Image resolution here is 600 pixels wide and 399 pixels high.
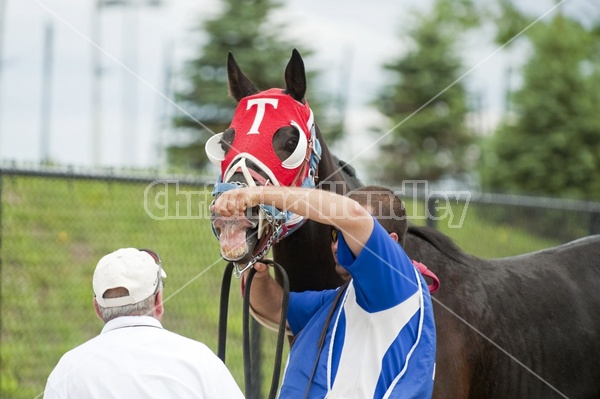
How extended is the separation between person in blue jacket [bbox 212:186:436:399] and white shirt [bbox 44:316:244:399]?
510mm

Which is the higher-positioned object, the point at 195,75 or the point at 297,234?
the point at 195,75

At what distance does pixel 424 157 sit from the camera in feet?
65.2

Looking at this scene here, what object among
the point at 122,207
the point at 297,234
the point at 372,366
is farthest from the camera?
the point at 122,207

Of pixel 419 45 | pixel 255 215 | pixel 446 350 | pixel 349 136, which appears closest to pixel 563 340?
pixel 446 350

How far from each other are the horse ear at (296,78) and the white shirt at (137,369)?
4.31 feet

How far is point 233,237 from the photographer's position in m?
2.92

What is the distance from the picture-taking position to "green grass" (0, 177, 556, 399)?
243 inches

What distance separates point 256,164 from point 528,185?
464 inches

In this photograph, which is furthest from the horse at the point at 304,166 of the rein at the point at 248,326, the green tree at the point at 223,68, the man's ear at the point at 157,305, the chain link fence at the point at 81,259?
the green tree at the point at 223,68

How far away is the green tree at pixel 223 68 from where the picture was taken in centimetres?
1591

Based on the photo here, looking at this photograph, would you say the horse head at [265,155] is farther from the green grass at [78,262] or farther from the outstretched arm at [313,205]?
the green grass at [78,262]

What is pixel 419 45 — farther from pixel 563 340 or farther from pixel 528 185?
pixel 563 340

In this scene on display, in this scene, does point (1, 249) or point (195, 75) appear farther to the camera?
point (195, 75)

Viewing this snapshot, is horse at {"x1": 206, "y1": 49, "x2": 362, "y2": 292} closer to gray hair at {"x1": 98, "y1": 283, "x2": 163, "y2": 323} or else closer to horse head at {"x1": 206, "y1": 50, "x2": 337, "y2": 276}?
horse head at {"x1": 206, "y1": 50, "x2": 337, "y2": 276}
